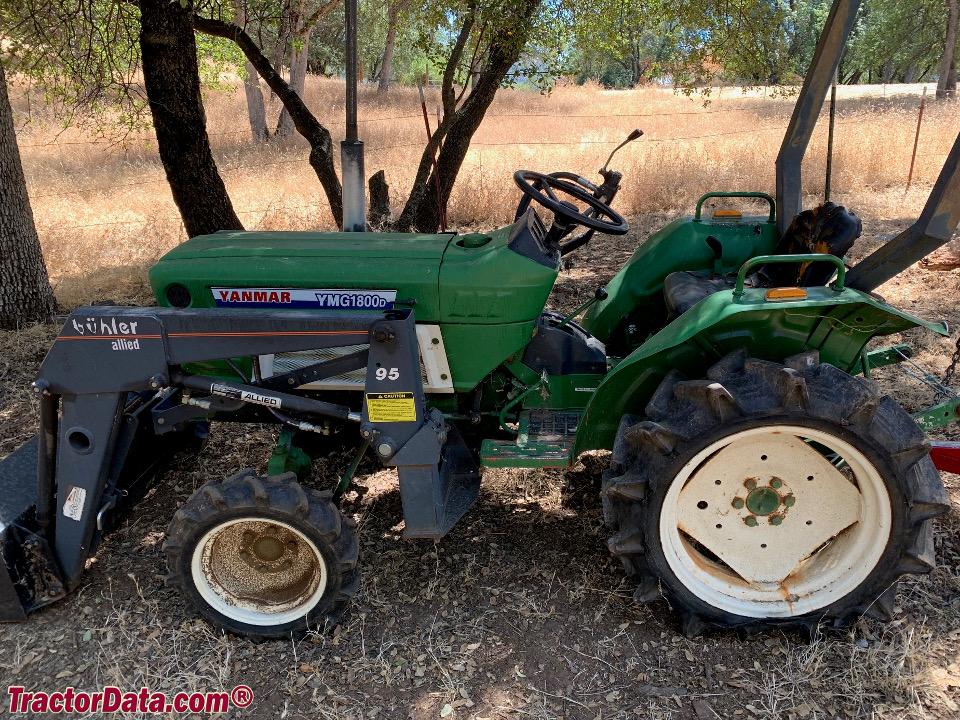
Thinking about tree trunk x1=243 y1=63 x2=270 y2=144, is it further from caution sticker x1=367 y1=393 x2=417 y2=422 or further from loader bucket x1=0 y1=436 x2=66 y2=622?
caution sticker x1=367 y1=393 x2=417 y2=422

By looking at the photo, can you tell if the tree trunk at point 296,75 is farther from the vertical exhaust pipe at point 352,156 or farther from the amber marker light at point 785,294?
the amber marker light at point 785,294

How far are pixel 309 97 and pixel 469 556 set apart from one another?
2175cm

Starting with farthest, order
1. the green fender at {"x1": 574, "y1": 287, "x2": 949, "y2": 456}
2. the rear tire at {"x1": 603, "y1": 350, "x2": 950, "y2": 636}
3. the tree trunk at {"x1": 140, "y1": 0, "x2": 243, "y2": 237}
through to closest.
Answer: the tree trunk at {"x1": 140, "y1": 0, "x2": 243, "y2": 237} → the green fender at {"x1": 574, "y1": 287, "x2": 949, "y2": 456} → the rear tire at {"x1": 603, "y1": 350, "x2": 950, "y2": 636}

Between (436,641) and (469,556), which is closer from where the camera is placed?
(436,641)

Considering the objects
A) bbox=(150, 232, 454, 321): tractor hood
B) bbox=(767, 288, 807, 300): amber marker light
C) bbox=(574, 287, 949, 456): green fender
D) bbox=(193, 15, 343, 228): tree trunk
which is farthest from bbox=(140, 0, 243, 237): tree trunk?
bbox=(767, 288, 807, 300): amber marker light

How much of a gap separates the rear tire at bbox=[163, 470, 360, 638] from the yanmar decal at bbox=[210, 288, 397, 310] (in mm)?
683

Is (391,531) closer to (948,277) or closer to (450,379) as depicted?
(450,379)

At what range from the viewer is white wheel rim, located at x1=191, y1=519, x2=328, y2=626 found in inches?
106

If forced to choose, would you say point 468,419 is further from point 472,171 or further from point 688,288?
point 472,171

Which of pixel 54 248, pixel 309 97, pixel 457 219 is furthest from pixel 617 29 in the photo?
pixel 309 97

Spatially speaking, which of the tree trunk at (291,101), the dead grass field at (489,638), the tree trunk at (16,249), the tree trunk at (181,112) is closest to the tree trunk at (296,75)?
the tree trunk at (291,101)

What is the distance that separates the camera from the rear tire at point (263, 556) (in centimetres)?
255

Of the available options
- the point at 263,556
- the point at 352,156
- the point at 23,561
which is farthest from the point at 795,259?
the point at 23,561

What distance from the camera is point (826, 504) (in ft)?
8.84
